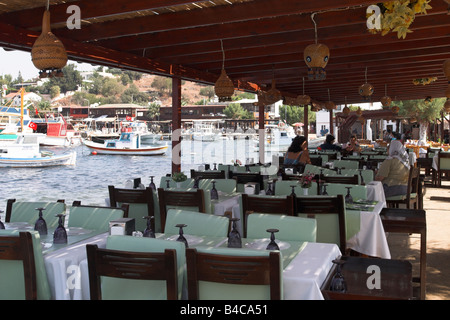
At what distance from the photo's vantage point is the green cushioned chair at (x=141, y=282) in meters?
2.44

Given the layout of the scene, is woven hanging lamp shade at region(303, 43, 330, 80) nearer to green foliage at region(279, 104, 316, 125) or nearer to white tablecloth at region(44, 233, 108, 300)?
white tablecloth at region(44, 233, 108, 300)

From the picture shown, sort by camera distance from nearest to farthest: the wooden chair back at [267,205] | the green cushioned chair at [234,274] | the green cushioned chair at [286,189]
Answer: the green cushioned chair at [234,274]
the wooden chair back at [267,205]
the green cushioned chair at [286,189]

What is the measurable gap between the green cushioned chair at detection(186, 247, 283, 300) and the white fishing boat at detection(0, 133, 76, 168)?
35848 mm

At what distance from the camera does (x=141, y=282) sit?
2467 mm

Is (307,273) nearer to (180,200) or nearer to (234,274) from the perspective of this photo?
(234,274)

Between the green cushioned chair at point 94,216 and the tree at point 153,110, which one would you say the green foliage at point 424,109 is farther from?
the tree at point 153,110

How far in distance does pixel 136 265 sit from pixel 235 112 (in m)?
92.0

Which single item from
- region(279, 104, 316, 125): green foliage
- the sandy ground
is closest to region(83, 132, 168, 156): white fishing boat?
the sandy ground

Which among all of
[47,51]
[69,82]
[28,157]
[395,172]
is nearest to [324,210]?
[47,51]

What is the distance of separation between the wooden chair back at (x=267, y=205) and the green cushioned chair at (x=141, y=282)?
1630mm

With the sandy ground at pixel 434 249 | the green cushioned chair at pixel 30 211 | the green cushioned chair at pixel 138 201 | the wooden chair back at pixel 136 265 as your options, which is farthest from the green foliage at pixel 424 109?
the wooden chair back at pixel 136 265

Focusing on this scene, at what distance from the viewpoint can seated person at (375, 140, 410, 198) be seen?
A: 22.7 feet

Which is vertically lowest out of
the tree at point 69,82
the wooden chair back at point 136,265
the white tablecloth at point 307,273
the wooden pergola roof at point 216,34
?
the white tablecloth at point 307,273
